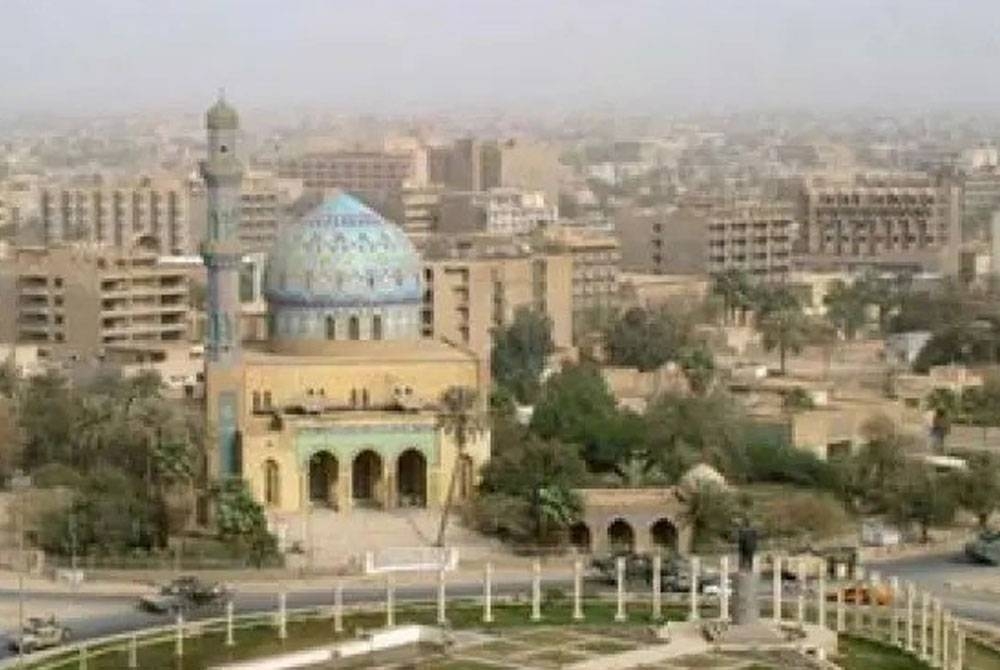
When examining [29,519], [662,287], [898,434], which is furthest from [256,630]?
[662,287]

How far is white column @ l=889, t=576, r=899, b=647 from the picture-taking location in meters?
40.9

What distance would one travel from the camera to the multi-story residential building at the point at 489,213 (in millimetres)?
113688

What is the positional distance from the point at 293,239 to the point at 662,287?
41.6 m

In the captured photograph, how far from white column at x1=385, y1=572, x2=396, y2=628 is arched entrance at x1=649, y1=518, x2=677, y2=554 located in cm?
614

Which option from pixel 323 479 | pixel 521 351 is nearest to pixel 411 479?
pixel 323 479

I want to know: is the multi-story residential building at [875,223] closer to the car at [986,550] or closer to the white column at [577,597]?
the car at [986,550]

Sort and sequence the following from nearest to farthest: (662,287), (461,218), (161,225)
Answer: (662,287) < (161,225) < (461,218)

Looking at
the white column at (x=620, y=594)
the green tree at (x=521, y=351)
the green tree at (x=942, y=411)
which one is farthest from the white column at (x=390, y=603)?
the green tree at (x=521, y=351)

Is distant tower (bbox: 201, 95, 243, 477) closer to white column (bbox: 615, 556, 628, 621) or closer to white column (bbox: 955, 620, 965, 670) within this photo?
white column (bbox: 615, 556, 628, 621)

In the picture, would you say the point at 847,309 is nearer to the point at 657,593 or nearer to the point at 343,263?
the point at 343,263

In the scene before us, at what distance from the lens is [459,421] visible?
51.7 metres

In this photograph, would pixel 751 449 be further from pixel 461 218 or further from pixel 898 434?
pixel 461 218

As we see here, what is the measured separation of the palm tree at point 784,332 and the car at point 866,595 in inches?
1209

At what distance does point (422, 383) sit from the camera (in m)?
53.6
